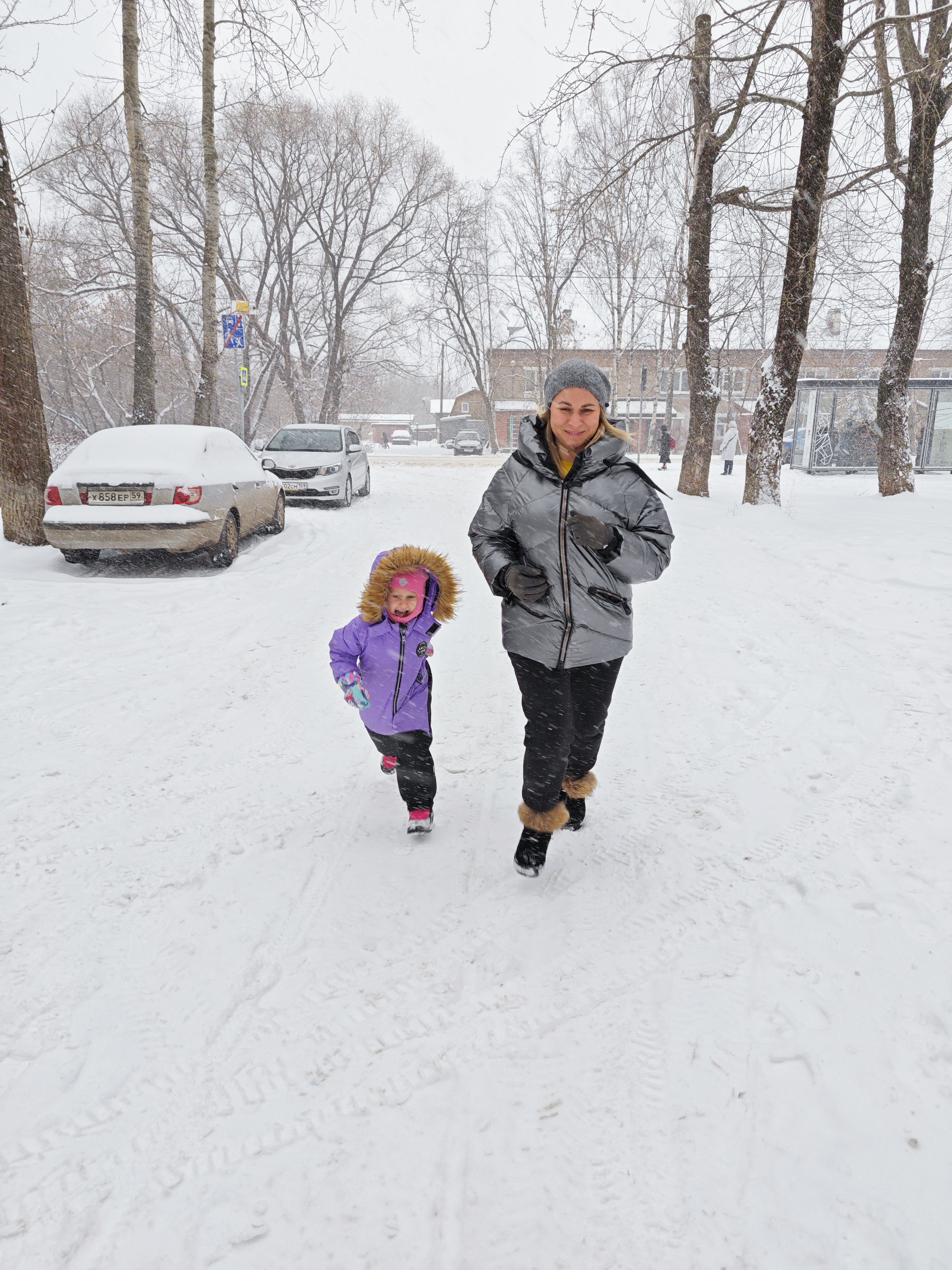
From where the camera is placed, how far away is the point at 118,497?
278 inches

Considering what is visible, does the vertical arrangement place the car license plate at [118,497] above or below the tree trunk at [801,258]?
below

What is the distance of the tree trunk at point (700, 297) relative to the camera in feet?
37.8

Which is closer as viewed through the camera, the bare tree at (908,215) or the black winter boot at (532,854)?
the black winter boot at (532,854)

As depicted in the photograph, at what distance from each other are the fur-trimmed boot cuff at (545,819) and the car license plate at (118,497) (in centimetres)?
597

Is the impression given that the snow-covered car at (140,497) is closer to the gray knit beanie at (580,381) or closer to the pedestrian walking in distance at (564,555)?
the pedestrian walking in distance at (564,555)

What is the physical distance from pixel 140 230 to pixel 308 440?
436cm

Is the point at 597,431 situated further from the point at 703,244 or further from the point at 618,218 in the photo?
the point at 618,218

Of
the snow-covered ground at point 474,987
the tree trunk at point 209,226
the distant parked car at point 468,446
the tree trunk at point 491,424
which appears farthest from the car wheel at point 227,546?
the distant parked car at point 468,446

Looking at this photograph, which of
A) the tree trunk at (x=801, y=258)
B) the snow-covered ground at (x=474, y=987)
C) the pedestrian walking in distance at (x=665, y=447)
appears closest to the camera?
the snow-covered ground at (x=474, y=987)

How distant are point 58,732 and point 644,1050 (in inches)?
138

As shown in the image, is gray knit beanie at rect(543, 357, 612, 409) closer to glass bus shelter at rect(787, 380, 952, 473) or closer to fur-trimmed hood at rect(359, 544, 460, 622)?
fur-trimmed hood at rect(359, 544, 460, 622)

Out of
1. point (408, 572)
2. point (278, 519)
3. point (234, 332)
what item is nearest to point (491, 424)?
point (234, 332)

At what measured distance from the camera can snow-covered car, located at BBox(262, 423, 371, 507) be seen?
12.9 metres

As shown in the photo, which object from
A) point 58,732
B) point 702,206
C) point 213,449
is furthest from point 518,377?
point 58,732
